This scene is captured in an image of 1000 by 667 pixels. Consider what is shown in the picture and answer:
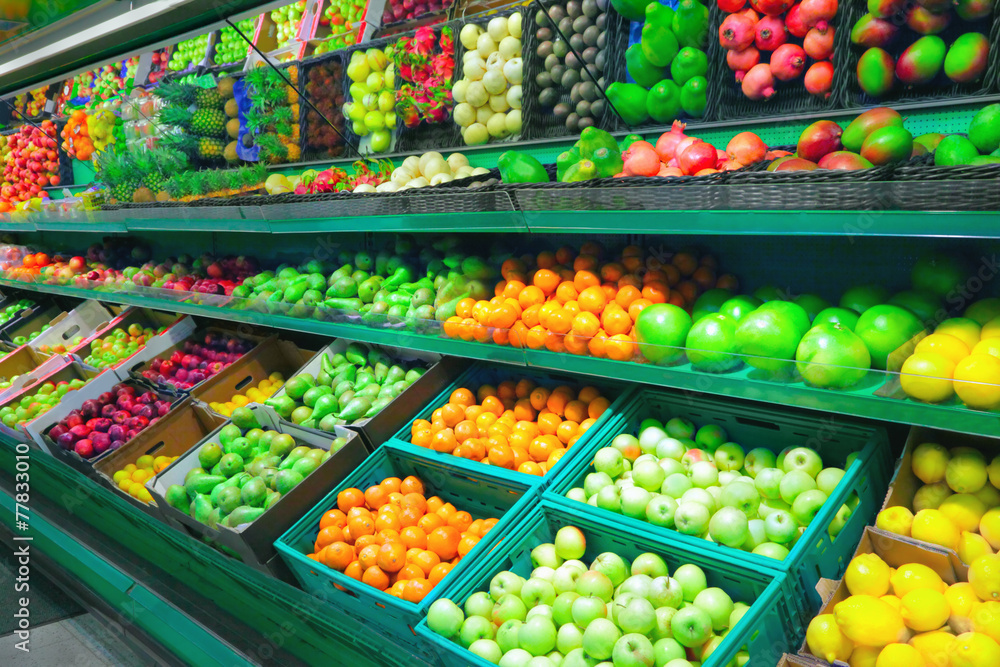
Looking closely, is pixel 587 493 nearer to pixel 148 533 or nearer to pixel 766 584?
pixel 766 584

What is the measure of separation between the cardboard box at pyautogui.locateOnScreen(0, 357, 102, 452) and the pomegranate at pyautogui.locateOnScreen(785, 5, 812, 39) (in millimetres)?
3572

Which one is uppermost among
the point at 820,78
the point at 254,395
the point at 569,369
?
the point at 820,78

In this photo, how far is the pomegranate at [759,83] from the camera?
1993 millimetres

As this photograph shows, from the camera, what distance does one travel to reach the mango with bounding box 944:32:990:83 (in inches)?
64.1

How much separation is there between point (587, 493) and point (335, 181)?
188 centimetres

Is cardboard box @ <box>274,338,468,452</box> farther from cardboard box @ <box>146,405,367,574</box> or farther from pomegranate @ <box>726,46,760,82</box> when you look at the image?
pomegranate @ <box>726,46,760,82</box>

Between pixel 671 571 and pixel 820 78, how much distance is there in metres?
1.44

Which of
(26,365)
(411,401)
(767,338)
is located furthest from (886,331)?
(26,365)

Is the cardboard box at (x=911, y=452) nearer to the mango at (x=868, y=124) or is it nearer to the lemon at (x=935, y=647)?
the lemon at (x=935, y=647)

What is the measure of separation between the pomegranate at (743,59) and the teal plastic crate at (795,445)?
3.34 ft

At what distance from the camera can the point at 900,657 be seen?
3.77 feet

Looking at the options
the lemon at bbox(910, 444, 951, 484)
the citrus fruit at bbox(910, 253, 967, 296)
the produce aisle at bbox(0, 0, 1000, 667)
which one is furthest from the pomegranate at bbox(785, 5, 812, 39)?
the lemon at bbox(910, 444, 951, 484)

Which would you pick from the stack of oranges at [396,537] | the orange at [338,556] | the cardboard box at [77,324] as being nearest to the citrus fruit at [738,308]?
the stack of oranges at [396,537]

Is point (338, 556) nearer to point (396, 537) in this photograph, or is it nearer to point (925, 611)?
point (396, 537)
